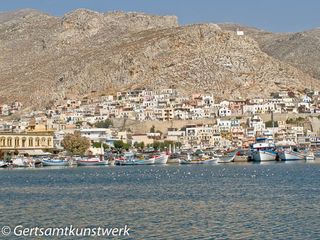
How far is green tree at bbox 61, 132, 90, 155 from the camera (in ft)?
418

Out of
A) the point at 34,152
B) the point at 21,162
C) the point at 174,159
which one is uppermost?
the point at 34,152

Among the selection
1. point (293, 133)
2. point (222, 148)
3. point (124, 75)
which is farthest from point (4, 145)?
point (124, 75)

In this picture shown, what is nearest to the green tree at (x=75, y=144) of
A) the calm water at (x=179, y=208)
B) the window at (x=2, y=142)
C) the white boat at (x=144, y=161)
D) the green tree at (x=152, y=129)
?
the window at (x=2, y=142)

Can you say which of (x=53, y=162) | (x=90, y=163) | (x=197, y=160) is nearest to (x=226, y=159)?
(x=197, y=160)

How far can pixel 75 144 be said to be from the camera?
418 feet

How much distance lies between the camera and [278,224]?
119 feet

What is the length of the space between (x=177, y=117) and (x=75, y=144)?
39.3 metres

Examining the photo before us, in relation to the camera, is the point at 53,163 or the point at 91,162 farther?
the point at 91,162

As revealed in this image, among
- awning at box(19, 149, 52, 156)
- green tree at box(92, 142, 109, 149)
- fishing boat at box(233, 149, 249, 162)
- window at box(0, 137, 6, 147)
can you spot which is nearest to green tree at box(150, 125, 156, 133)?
green tree at box(92, 142, 109, 149)

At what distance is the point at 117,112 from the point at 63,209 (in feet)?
399

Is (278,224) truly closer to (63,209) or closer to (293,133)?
(63,209)

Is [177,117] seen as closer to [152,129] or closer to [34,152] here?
[152,129]

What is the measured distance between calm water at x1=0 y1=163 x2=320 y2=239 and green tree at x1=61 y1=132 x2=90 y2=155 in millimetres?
65507

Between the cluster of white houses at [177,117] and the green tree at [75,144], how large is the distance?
277 centimetres
